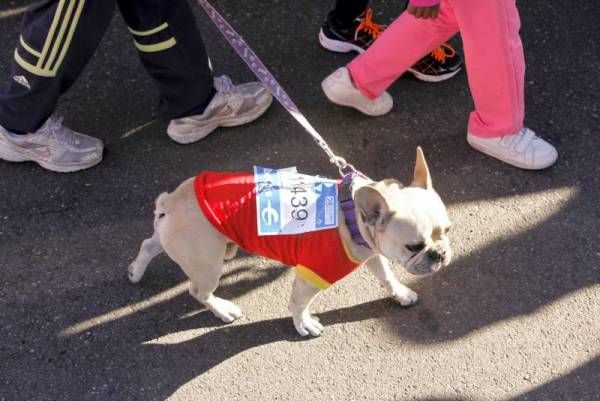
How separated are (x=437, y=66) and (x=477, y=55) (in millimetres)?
715

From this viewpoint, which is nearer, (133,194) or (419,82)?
(133,194)

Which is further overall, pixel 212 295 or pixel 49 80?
pixel 49 80

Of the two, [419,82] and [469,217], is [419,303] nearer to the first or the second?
[469,217]

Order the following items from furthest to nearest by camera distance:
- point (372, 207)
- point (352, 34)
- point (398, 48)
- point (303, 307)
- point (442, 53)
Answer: point (352, 34) → point (442, 53) → point (398, 48) → point (303, 307) → point (372, 207)

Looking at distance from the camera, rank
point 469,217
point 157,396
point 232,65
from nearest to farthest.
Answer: point 157,396 < point 469,217 < point 232,65

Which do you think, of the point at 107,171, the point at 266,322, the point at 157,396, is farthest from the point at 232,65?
the point at 157,396

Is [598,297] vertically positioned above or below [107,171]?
below

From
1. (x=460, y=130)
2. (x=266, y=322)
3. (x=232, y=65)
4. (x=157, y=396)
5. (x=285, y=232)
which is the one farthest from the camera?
(x=232, y=65)

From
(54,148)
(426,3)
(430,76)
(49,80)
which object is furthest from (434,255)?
Result: (54,148)

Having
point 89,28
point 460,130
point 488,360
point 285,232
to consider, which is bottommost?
point 488,360

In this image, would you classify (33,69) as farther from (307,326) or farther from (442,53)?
(442,53)

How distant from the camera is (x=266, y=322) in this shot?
3320 millimetres

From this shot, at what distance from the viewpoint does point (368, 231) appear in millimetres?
2635

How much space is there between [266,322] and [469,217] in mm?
1248
